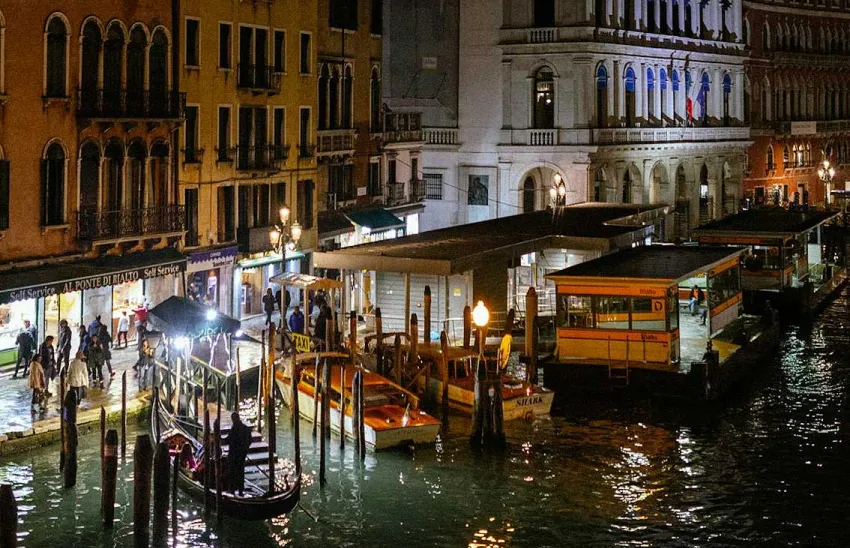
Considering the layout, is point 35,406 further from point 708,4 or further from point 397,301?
point 708,4

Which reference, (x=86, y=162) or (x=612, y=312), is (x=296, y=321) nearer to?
(x=86, y=162)

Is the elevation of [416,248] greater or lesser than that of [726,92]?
lesser

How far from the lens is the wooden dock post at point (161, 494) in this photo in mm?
22000

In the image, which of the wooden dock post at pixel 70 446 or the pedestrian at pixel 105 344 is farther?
the pedestrian at pixel 105 344

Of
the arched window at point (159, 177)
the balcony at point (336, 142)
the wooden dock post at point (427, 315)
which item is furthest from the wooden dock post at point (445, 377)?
the balcony at point (336, 142)

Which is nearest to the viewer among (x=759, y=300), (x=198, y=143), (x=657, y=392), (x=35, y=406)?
(x=35, y=406)

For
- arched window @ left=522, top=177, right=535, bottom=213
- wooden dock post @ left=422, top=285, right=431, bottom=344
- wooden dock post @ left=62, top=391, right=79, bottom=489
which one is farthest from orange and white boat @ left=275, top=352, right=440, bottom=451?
arched window @ left=522, top=177, right=535, bottom=213

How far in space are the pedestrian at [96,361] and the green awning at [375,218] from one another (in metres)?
17.4

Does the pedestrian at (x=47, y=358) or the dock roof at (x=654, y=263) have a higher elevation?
the dock roof at (x=654, y=263)

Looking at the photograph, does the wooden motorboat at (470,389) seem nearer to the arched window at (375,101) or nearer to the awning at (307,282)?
the awning at (307,282)

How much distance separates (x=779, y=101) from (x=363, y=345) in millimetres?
51523

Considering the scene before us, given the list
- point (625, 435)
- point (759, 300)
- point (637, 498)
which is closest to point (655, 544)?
point (637, 498)

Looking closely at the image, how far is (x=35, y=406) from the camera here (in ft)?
96.2

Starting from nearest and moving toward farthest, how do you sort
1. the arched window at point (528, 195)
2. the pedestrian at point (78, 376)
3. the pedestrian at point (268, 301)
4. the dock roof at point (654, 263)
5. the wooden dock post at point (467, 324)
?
the pedestrian at point (78, 376) → the dock roof at point (654, 263) → the wooden dock post at point (467, 324) → the pedestrian at point (268, 301) → the arched window at point (528, 195)
